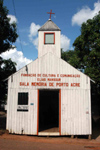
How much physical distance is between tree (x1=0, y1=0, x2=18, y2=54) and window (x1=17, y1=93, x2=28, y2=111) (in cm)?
635

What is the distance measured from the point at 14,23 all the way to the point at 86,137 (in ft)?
41.6

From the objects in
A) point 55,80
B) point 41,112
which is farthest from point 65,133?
point 41,112

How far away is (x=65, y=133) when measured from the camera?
1031cm

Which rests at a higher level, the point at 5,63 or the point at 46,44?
the point at 46,44

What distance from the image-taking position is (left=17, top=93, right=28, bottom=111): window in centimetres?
1050

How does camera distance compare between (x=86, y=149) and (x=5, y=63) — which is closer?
(x=86, y=149)

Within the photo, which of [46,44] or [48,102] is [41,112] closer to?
[48,102]

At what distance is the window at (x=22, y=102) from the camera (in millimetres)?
10500

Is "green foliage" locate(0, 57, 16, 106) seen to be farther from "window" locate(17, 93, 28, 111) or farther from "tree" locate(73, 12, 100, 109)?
"tree" locate(73, 12, 100, 109)

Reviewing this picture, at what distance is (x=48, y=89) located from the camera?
35.3 ft

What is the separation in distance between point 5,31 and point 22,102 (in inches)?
315

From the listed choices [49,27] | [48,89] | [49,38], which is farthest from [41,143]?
[49,27]

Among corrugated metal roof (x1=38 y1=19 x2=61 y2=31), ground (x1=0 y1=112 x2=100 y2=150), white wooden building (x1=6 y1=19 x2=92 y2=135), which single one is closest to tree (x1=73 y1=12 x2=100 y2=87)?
corrugated metal roof (x1=38 y1=19 x2=61 y2=31)

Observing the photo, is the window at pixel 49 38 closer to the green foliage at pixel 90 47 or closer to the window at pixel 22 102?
the window at pixel 22 102
